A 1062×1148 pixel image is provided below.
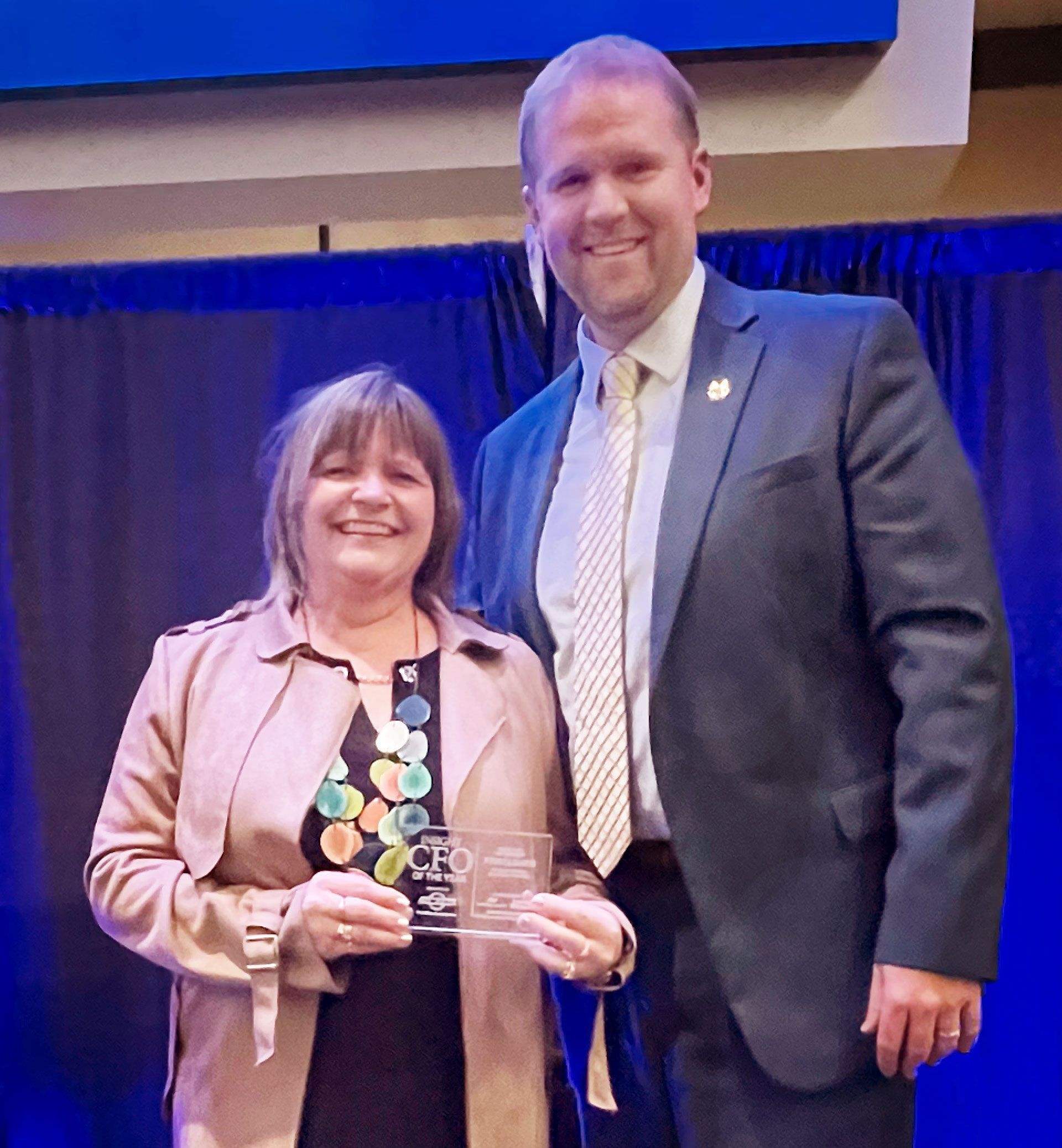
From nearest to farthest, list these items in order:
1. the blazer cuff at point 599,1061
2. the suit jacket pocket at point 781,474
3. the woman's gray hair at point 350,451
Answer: the suit jacket pocket at point 781,474 < the blazer cuff at point 599,1061 < the woman's gray hair at point 350,451

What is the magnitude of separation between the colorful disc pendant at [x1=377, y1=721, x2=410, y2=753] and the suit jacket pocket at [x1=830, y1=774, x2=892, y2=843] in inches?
23.7

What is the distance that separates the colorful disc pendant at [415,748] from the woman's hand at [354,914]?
0.59 feet

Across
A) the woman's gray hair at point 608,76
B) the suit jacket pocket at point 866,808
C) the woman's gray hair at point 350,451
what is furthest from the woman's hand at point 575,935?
the woman's gray hair at point 608,76

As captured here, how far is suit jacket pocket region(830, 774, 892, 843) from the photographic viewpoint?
1.46 metres

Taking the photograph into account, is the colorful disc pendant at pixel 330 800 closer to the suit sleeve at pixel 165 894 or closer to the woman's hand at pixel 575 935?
the suit sleeve at pixel 165 894

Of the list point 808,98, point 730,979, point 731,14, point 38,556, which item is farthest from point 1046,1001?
point 38,556

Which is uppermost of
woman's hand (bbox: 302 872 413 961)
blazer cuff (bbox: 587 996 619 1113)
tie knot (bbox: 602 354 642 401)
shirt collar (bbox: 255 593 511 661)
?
tie knot (bbox: 602 354 642 401)

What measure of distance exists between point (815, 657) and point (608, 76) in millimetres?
848

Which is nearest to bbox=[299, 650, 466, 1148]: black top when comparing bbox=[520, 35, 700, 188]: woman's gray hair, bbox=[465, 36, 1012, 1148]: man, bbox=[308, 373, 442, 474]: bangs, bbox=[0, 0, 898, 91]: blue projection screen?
bbox=[465, 36, 1012, 1148]: man

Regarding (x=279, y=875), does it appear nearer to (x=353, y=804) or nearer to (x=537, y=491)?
(x=353, y=804)

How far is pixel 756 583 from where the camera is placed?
4.98 feet

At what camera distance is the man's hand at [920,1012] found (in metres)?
1.40

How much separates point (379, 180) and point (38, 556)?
2.70ft

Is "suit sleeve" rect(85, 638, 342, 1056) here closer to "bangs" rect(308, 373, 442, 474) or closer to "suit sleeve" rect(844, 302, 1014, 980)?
"bangs" rect(308, 373, 442, 474)
